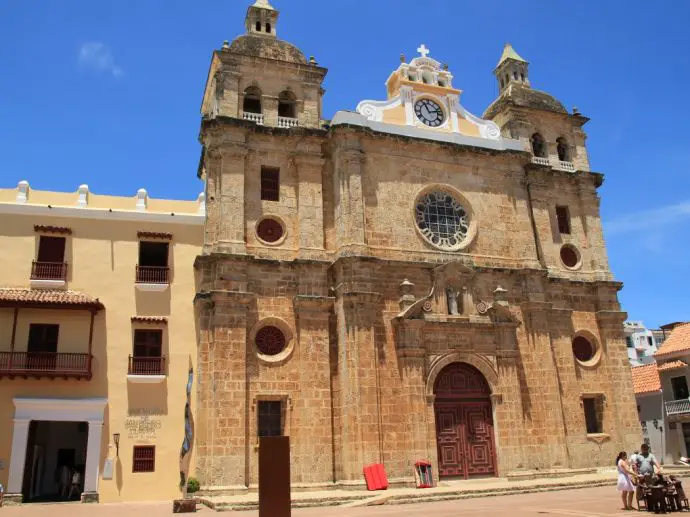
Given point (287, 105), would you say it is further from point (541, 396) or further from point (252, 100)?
point (541, 396)

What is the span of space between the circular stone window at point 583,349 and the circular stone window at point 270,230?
12658mm

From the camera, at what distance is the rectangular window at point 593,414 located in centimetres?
2464

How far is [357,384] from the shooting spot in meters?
20.6

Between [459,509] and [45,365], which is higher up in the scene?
[45,365]

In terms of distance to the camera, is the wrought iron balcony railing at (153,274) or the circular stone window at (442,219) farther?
the circular stone window at (442,219)

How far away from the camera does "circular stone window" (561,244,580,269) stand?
26688 millimetres

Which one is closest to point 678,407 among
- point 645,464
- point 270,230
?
point 645,464

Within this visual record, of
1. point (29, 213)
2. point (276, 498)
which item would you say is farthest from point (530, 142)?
point (276, 498)

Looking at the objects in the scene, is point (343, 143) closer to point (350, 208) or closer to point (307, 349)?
point (350, 208)

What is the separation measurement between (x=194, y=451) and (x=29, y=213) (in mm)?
9644

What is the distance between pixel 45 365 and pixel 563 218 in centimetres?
2089

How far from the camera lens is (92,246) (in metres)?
21.5

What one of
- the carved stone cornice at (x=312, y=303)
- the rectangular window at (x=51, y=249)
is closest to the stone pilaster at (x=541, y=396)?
the carved stone cornice at (x=312, y=303)

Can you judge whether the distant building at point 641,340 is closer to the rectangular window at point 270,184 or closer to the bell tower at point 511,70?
the bell tower at point 511,70
